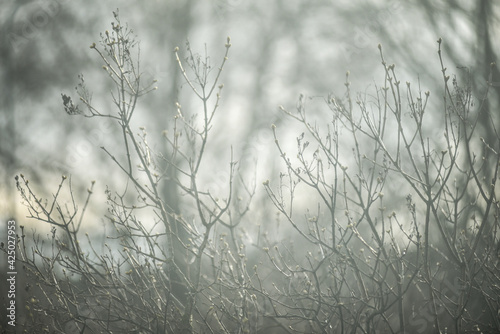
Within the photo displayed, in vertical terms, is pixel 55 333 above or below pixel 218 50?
below

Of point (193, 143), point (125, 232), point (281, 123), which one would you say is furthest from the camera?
point (281, 123)

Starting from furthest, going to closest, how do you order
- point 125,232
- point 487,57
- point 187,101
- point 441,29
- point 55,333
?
point 187,101 → point 441,29 → point 487,57 → point 55,333 → point 125,232

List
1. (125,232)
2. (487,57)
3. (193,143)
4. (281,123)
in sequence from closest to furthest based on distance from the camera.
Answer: (193,143), (125,232), (487,57), (281,123)

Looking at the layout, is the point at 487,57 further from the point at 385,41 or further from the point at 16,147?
the point at 16,147

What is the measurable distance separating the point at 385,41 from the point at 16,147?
702 cm

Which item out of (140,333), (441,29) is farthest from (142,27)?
(140,333)

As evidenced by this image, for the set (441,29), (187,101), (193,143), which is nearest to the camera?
(193,143)

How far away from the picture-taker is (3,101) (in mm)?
9375

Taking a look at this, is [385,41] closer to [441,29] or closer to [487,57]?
[441,29]

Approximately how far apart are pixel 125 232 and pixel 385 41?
488cm

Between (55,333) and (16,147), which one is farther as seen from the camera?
(16,147)

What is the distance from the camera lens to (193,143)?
345cm

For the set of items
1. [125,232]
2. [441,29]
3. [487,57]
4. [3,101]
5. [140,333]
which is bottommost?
[140,333]

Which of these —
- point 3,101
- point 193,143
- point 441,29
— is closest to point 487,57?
point 441,29
